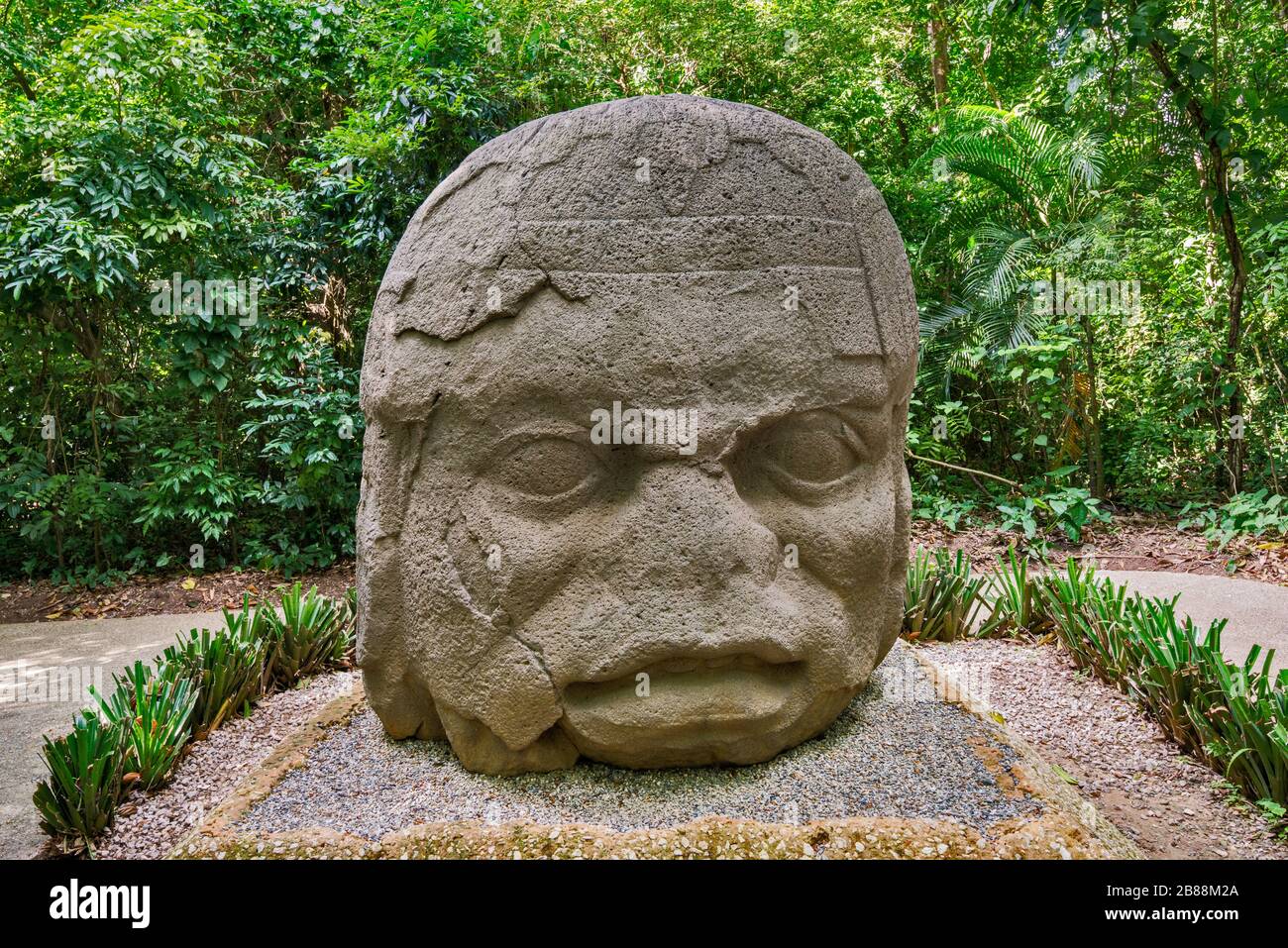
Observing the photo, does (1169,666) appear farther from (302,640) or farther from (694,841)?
(302,640)

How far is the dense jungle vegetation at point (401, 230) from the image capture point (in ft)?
19.0

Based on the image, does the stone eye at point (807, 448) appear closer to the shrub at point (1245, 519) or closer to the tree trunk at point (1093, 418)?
the shrub at point (1245, 519)

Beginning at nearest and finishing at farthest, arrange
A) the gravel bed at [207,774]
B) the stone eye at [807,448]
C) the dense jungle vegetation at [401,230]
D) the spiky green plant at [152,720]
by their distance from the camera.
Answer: the stone eye at [807,448] < the gravel bed at [207,774] < the spiky green plant at [152,720] < the dense jungle vegetation at [401,230]

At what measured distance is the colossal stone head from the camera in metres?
2.14

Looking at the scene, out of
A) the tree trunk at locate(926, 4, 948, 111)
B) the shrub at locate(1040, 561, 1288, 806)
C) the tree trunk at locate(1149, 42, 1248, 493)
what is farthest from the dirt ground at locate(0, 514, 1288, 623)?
the tree trunk at locate(926, 4, 948, 111)

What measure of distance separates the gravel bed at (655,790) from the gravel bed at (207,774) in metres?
0.37

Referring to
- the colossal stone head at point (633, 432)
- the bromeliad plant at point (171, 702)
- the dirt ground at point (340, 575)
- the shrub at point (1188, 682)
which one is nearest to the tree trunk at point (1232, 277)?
the dirt ground at point (340, 575)

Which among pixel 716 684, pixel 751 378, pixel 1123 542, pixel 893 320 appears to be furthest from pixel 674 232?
pixel 1123 542

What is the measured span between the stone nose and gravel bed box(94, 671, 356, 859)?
1.55 m

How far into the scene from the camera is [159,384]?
7.02 m

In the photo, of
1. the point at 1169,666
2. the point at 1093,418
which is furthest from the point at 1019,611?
the point at 1093,418

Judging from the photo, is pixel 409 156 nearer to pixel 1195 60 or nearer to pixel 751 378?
pixel 751 378

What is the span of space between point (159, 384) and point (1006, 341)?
281 inches

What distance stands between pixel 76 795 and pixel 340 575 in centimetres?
425
